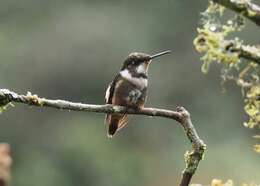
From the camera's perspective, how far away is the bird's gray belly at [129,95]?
383 cm

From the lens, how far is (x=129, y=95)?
400cm

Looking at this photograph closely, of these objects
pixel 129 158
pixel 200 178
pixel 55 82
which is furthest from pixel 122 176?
pixel 200 178

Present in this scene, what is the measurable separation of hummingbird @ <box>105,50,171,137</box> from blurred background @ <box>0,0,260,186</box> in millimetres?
17867

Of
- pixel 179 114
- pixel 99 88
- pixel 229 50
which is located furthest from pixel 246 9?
pixel 99 88

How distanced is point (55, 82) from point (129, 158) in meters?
2.35

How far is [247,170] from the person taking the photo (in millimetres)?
18344

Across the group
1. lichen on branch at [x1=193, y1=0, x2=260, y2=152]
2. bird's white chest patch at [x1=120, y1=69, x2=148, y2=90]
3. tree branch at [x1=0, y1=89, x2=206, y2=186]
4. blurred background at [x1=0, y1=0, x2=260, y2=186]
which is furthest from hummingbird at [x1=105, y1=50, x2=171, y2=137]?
blurred background at [x1=0, y1=0, x2=260, y2=186]

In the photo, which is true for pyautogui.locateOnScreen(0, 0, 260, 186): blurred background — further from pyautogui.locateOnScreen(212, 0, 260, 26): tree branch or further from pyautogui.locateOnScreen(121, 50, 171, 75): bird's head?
pyautogui.locateOnScreen(212, 0, 260, 26): tree branch

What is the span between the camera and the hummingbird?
152 inches

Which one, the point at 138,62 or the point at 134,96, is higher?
the point at 138,62

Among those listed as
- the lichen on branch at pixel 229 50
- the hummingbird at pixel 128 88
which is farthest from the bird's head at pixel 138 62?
the lichen on branch at pixel 229 50

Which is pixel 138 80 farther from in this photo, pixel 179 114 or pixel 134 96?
pixel 179 114

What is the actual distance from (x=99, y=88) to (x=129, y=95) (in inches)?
807

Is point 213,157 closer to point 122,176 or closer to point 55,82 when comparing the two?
point 122,176
